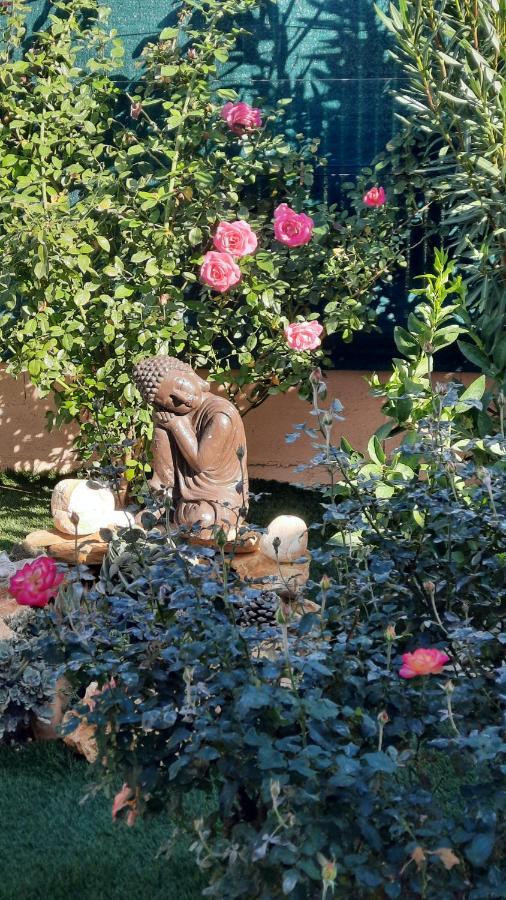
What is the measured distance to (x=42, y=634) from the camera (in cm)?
238

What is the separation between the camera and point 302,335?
5348 mm

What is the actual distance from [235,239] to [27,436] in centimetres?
215

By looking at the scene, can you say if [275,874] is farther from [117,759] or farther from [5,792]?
[5,792]

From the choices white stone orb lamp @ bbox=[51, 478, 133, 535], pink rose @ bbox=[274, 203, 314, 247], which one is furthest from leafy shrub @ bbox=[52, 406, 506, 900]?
pink rose @ bbox=[274, 203, 314, 247]

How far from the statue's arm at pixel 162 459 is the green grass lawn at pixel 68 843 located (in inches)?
53.5

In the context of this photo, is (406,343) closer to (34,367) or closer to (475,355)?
(475,355)

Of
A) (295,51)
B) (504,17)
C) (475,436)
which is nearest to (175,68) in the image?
(295,51)

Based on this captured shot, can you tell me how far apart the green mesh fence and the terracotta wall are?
370 mm

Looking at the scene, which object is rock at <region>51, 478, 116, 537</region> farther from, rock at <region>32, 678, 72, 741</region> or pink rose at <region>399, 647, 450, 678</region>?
pink rose at <region>399, 647, 450, 678</region>

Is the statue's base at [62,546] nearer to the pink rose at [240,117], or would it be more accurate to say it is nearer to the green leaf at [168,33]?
the pink rose at [240,117]

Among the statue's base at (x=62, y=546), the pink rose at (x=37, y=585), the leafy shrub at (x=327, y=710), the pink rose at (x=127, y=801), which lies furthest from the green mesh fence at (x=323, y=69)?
the pink rose at (x=127, y=801)

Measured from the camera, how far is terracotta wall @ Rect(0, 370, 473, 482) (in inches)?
249

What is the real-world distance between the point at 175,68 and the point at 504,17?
5.28ft

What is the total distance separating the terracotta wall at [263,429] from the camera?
6328 mm
